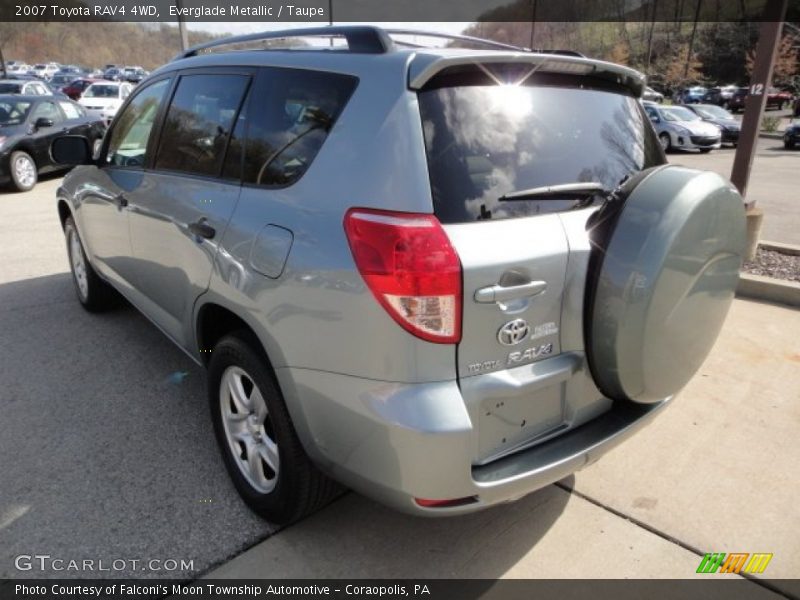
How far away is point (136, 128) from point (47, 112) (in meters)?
9.51

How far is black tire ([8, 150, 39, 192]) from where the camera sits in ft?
33.5

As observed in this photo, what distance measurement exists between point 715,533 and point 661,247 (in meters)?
1.35

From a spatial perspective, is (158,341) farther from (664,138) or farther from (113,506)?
(664,138)

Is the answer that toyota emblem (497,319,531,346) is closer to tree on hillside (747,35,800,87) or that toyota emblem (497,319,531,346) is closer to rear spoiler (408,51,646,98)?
rear spoiler (408,51,646,98)

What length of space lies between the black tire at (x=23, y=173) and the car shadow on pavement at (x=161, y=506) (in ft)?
27.1

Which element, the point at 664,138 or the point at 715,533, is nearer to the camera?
the point at 715,533

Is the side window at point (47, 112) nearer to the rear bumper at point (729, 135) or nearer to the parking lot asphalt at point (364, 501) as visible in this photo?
the parking lot asphalt at point (364, 501)

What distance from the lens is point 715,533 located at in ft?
Result: 8.01

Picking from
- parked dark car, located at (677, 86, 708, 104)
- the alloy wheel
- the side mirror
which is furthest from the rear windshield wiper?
parked dark car, located at (677, 86, 708, 104)

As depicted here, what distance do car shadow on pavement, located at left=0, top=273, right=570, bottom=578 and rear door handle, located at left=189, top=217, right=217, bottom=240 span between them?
1117 millimetres

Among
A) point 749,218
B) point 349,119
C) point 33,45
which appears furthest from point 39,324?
point 33,45

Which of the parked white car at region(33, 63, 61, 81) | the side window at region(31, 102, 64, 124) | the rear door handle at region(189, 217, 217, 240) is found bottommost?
the parked white car at region(33, 63, 61, 81)

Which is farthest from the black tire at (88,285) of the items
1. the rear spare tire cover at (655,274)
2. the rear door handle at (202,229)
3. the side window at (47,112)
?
the side window at (47,112)

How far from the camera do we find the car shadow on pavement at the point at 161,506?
2.30 metres
